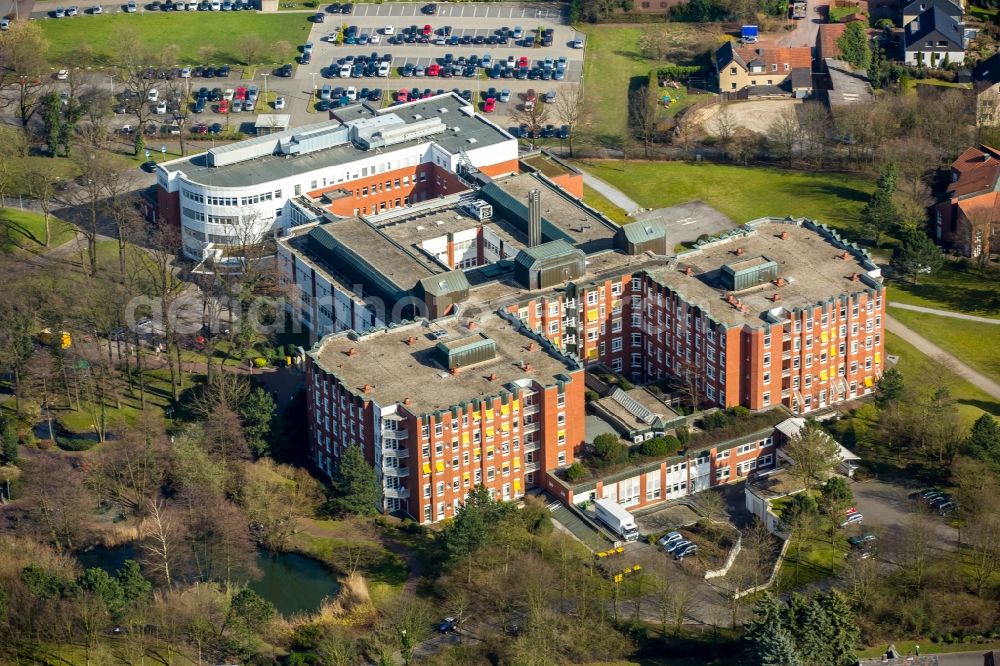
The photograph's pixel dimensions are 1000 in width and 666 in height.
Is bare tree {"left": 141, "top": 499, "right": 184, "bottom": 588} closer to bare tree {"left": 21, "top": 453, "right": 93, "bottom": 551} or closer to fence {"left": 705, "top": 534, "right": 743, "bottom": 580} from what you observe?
bare tree {"left": 21, "top": 453, "right": 93, "bottom": 551}

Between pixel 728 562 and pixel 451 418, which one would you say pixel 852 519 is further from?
pixel 451 418

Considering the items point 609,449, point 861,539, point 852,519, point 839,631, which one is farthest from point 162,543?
point 861,539

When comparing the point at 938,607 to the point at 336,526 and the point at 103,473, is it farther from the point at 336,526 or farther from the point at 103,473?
the point at 103,473

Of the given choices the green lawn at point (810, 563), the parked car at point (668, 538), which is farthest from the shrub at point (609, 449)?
the green lawn at point (810, 563)

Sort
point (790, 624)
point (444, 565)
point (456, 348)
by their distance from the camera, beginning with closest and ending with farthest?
point (790, 624)
point (444, 565)
point (456, 348)

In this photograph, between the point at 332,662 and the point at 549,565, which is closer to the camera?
the point at 332,662

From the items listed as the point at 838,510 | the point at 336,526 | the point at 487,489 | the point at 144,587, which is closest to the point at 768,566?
the point at 838,510

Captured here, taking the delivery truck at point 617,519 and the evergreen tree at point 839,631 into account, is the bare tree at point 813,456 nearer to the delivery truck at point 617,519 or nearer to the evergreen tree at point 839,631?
the delivery truck at point 617,519
